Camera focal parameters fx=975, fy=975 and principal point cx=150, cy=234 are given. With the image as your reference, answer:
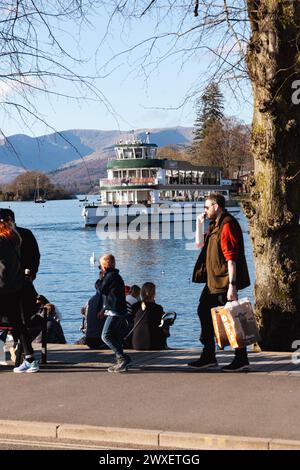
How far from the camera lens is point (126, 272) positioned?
162 feet

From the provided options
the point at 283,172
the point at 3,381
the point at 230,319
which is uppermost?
the point at 283,172

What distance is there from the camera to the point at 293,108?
1144 centimetres

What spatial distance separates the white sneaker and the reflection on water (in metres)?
12.5

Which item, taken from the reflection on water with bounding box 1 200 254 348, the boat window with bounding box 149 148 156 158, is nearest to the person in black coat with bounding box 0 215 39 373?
the reflection on water with bounding box 1 200 254 348

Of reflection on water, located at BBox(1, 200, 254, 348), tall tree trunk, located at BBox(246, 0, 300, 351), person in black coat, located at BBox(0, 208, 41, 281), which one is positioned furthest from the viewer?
reflection on water, located at BBox(1, 200, 254, 348)

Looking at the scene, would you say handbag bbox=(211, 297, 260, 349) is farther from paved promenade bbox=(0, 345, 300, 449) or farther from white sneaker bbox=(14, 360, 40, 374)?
white sneaker bbox=(14, 360, 40, 374)

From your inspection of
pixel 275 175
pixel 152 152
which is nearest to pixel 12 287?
pixel 275 175

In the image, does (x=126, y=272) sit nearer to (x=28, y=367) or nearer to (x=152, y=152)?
(x=28, y=367)

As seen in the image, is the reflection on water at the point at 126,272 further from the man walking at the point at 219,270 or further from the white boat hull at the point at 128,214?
the man walking at the point at 219,270

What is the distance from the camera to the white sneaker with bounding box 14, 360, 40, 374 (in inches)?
399

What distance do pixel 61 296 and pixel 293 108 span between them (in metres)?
26.2

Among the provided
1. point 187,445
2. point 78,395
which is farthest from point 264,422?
point 78,395

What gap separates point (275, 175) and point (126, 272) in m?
37.8

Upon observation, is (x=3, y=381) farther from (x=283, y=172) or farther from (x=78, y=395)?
(x=283, y=172)
